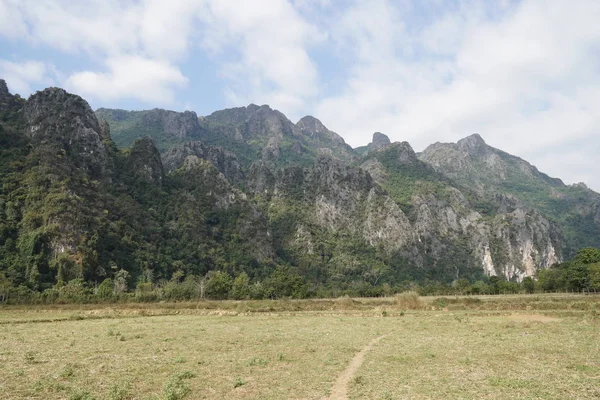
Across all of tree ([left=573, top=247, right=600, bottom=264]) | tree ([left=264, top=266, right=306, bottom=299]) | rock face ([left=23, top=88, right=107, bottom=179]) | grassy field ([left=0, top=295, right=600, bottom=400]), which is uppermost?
rock face ([left=23, top=88, right=107, bottom=179])

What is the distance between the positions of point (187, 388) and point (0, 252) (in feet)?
427

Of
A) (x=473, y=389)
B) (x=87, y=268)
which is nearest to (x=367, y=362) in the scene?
(x=473, y=389)

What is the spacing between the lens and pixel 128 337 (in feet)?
108

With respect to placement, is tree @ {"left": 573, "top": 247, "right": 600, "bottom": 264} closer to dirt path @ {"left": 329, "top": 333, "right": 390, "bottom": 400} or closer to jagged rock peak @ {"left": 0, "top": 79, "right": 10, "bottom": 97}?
dirt path @ {"left": 329, "top": 333, "right": 390, "bottom": 400}

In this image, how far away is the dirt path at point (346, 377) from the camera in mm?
15850

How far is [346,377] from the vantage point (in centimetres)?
1891

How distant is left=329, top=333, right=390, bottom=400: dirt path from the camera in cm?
1585

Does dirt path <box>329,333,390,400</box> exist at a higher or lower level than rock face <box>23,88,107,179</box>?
lower

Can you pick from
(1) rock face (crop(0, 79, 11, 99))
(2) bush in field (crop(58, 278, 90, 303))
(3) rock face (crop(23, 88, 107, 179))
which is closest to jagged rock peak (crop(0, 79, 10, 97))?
(1) rock face (crop(0, 79, 11, 99))

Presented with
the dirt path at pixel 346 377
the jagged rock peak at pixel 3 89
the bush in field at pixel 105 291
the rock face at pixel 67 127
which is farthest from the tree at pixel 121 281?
the jagged rock peak at pixel 3 89

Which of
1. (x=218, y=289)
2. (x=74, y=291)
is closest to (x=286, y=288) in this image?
(x=218, y=289)

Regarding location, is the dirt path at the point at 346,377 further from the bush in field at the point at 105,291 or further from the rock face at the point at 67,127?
the rock face at the point at 67,127

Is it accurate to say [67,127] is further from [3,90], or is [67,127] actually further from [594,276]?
[594,276]

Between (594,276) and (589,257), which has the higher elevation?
(589,257)
